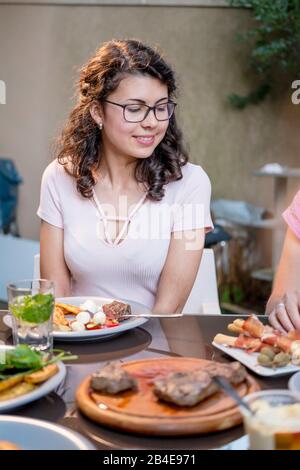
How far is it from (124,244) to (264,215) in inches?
126

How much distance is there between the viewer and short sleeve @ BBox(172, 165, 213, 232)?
221cm

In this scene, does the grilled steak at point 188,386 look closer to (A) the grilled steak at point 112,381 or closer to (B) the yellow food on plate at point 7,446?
(A) the grilled steak at point 112,381

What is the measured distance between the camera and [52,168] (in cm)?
233

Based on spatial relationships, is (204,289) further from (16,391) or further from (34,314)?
(16,391)

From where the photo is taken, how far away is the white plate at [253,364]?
123cm

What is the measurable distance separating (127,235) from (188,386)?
46.6 inches

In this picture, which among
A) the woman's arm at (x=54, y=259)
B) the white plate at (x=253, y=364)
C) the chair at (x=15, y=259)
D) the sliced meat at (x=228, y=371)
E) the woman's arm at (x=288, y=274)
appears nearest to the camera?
the sliced meat at (x=228, y=371)

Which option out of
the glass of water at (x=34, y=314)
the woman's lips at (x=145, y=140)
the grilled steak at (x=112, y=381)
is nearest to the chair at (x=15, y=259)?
the woman's lips at (x=145, y=140)

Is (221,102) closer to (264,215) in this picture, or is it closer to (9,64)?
(264,215)

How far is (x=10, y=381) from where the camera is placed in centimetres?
111

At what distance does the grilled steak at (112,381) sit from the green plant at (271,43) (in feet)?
12.7

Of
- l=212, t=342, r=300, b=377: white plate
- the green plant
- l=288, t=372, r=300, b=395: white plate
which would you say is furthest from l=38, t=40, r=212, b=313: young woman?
the green plant

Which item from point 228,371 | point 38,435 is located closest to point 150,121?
point 228,371
